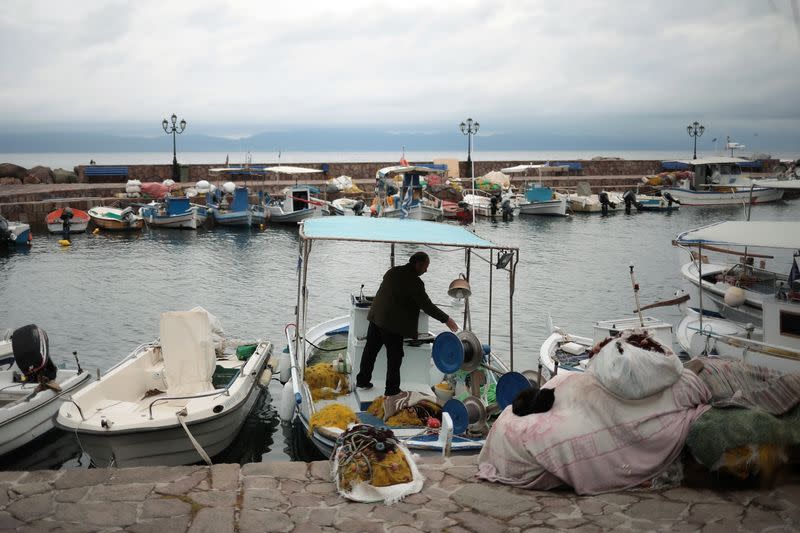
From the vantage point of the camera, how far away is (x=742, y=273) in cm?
1427

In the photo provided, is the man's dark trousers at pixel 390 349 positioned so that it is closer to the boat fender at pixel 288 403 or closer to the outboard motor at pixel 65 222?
the boat fender at pixel 288 403

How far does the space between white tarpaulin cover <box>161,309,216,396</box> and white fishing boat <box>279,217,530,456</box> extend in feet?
4.08

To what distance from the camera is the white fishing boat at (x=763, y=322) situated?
955 cm

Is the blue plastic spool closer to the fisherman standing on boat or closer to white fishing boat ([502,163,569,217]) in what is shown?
the fisherman standing on boat

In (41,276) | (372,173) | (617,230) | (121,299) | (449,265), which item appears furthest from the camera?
(372,173)

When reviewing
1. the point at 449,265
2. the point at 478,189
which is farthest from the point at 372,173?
the point at 449,265

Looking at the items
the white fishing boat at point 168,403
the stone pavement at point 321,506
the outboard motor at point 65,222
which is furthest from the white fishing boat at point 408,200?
the stone pavement at point 321,506

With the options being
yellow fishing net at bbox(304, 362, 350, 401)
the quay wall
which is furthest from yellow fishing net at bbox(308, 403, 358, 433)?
the quay wall

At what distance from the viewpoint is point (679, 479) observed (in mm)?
4996

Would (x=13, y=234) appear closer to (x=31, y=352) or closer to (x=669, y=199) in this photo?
(x=31, y=352)

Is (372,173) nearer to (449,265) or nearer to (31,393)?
(449,265)

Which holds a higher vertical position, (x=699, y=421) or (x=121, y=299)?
(x=699, y=421)

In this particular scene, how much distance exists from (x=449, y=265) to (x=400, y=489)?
72.0 ft

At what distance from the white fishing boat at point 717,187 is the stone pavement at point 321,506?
45.4 m
